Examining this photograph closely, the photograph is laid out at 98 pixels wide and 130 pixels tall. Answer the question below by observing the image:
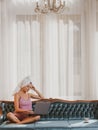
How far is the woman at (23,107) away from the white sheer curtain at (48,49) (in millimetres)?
845

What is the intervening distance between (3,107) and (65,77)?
1505 mm

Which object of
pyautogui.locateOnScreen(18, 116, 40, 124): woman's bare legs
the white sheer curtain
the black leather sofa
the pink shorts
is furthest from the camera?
the white sheer curtain

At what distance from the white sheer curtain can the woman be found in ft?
2.77

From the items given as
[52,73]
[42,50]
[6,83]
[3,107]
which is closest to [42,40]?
[42,50]

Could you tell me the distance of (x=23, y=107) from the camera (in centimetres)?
583

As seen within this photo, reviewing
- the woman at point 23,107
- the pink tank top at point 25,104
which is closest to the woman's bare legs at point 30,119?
the woman at point 23,107

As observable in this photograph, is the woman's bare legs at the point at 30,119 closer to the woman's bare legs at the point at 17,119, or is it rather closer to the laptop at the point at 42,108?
the woman's bare legs at the point at 17,119

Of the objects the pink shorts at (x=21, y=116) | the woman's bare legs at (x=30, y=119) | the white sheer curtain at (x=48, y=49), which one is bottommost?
the woman's bare legs at (x=30, y=119)

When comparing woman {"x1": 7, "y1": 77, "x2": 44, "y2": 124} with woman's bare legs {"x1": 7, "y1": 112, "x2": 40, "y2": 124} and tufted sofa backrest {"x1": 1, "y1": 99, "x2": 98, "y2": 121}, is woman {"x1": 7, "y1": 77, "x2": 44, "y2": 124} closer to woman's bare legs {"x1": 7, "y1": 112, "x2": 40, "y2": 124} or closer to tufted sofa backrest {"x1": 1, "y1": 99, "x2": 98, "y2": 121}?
woman's bare legs {"x1": 7, "y1": 112, "x2": 40, "y2": 124}

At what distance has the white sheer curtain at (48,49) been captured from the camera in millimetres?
6715

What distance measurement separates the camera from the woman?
565 centimetres

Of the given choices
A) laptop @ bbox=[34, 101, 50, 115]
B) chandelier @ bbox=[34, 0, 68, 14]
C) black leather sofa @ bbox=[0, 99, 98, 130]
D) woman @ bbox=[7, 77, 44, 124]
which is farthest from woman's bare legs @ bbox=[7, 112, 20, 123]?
chandelier @ bbox=[34, 0, 68, 14]

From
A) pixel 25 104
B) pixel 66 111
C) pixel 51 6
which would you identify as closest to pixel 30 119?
pixel 25 104

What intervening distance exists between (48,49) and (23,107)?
1.53 m
